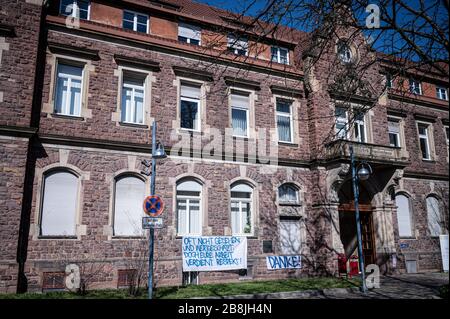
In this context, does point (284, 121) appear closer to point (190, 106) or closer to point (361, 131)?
point (361, 131)

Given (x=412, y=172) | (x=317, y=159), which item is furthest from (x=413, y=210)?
(x=317, y=159)

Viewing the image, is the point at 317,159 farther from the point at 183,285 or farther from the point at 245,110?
the point at 183,285

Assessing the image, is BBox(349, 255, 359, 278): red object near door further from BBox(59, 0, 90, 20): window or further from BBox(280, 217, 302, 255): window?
BBox(59, 0, 90, 20): window

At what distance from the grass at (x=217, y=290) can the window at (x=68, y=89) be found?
620cm

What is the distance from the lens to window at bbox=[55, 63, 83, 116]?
13570 mm

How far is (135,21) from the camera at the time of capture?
51.0 ft

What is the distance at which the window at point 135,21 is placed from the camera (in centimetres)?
1538

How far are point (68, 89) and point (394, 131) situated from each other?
16.9 metres

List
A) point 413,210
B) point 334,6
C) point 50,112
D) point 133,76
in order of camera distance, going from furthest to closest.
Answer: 1. point 413,210
2. point 133,76
3. point 50,112
4. point 334,6

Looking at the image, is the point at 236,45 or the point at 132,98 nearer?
the point at 236,45

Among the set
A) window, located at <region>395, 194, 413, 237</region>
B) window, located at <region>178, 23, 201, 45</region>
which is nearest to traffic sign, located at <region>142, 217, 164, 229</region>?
window, located at <region>178, 23, 201, 45</region>

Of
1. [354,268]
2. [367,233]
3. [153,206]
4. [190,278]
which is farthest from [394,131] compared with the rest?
[153,206]

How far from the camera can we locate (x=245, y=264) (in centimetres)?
1496

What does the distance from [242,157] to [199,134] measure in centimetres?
211
